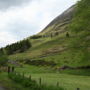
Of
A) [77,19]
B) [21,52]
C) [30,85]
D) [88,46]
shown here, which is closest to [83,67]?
[88,46]

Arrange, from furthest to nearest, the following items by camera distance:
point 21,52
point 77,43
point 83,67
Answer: point 21,52 < point 83,67 < point 77,43

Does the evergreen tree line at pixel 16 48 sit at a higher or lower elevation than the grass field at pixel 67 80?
higher

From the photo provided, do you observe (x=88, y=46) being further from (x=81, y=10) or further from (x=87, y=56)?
(x=81, y=10)

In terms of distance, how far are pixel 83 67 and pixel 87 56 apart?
22537mm

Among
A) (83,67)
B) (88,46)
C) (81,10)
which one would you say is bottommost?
(83,67)

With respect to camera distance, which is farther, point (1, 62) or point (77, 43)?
point (1, 62)

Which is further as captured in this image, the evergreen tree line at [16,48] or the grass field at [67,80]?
the evergreen tree line at [16,48]

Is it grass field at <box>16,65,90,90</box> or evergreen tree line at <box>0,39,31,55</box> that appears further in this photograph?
evergreen tree line at <box>0,39,31,55</box>

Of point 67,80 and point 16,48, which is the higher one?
Answer: point 16,48

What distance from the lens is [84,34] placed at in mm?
55312

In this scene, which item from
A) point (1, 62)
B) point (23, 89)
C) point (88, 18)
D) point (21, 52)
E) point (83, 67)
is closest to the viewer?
point (23, 89)

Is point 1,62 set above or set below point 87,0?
below

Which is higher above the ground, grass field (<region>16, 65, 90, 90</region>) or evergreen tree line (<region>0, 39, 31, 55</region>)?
evergreen tree line (<region>0, 39, 31, 55</region>)

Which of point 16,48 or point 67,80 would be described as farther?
point 16,48
